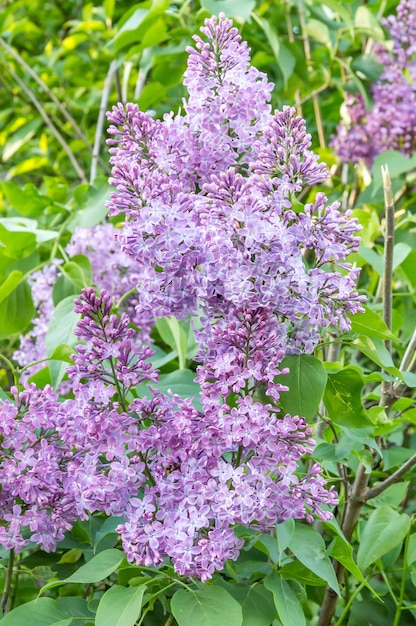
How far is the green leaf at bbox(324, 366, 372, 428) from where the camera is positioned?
873mm

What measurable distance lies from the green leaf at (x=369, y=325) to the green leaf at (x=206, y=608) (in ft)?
0.95

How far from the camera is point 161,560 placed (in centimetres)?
77

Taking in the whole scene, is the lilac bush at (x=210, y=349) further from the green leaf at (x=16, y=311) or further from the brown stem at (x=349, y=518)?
the green leaf at (x=16, y=311)

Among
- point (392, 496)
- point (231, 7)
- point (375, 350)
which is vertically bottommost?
point (392, 496)

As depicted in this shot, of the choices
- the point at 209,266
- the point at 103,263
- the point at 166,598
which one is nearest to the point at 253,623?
the point at 166,598

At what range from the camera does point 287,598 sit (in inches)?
32.5

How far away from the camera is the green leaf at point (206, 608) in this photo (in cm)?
77

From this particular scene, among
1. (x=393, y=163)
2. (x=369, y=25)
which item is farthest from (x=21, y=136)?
(x=393, y=163)

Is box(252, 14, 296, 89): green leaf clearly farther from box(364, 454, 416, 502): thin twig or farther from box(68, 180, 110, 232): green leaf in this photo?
box(364, 454, 416, 502): thin twig

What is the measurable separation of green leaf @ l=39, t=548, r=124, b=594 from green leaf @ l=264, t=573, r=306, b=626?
6.1 inches

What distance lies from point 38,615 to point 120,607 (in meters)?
0.12

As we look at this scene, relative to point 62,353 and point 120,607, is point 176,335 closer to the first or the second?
point 62,353

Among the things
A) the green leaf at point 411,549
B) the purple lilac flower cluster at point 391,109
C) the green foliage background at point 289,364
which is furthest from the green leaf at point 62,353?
the purple lilac flower cluster at point 391,109

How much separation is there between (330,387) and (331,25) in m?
1.27
